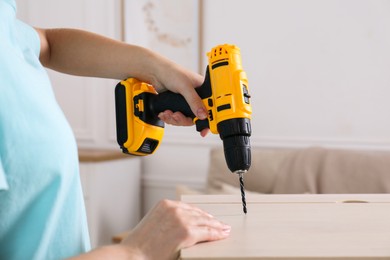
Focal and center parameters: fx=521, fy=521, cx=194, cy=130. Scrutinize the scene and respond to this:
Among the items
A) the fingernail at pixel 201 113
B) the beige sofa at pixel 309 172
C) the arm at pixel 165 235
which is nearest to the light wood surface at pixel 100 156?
the beige sofa at pixel 309 172

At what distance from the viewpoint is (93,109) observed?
298 centimetres

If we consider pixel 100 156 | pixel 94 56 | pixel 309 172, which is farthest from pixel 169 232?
pixel 100 156

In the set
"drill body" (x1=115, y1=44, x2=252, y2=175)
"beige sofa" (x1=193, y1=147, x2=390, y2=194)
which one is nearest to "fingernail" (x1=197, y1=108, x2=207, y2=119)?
"drill body" (x1=115, y1=44, x2=252, y2=175)

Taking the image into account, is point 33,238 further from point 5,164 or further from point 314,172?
point 314,172

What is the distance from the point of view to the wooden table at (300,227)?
0.67 meters

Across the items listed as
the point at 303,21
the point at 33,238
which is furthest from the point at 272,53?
the point at 33,238

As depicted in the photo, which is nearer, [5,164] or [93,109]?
[5,164]

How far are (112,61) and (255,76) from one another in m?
1.64

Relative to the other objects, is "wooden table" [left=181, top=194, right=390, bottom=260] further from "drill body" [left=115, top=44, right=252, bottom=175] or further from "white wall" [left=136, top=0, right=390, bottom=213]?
"white wall" [left=136, top=0, right=390, bottom=213]

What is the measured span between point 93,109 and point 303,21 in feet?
4.15

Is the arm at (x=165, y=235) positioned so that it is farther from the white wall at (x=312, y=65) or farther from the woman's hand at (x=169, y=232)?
the white wall at (x=312, y=65)

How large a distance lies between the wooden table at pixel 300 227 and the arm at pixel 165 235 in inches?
0.6

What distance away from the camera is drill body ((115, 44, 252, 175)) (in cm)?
87

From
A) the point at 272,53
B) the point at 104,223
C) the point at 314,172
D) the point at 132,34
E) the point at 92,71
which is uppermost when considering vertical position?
the point at 132,34
